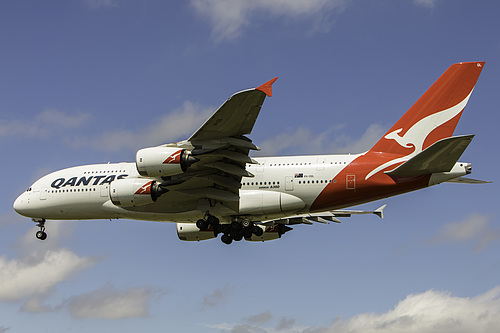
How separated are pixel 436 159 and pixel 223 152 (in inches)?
319

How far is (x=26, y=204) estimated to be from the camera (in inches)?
1262

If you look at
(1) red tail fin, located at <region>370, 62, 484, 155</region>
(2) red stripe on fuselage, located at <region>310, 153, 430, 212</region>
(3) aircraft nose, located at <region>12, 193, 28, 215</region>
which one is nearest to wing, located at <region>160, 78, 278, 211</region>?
(2) red stripe on fuselage, located at <region>310, 153, 430, 212</region>

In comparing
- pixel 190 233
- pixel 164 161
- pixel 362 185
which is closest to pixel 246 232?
pixel 190 233

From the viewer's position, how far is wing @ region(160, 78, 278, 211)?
2284cm

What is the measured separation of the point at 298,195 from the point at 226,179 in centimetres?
310

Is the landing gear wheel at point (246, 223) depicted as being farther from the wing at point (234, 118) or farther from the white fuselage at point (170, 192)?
the wing at point (234, 118)

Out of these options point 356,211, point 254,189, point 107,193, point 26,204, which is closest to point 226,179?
point 254,189

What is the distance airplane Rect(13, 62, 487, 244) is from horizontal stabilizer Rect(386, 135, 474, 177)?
39mm

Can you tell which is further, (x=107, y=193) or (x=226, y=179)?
(x=107, y=193)

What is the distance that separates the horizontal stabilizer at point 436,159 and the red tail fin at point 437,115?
194 centimetres

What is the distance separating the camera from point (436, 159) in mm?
25266

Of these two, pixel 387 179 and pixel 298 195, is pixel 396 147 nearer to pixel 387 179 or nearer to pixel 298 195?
pixel 387 179

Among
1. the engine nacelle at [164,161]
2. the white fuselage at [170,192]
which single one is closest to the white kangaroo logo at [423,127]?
the white fuselage at [170,192]

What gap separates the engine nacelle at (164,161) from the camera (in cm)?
2528
